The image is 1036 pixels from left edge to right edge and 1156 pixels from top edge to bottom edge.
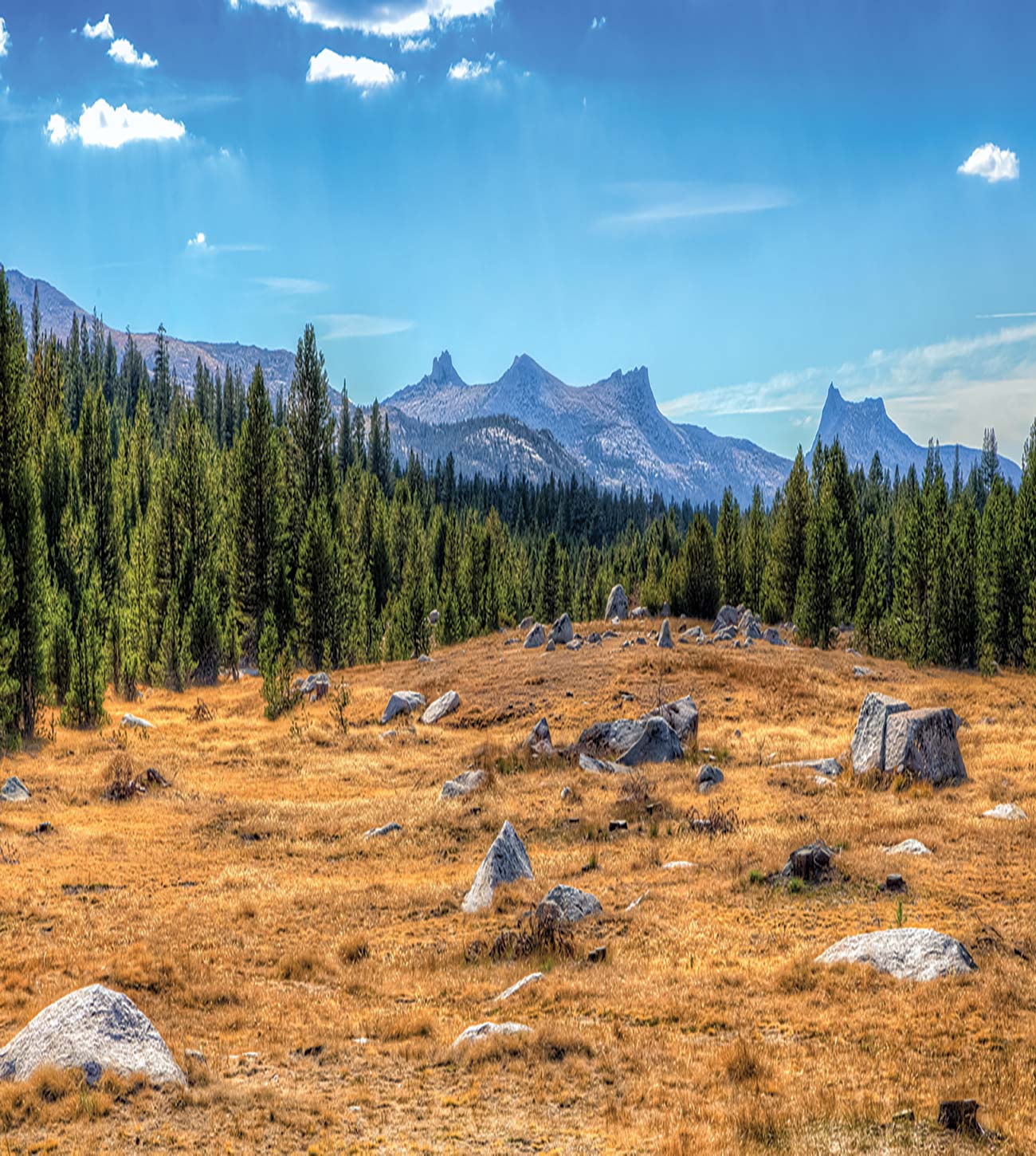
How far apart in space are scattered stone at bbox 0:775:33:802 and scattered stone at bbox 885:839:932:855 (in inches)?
791

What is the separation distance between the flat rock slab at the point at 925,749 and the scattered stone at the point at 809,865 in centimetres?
738

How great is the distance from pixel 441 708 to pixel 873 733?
1749 centimetres

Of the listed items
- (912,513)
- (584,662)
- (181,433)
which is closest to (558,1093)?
(584,662)

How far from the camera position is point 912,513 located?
52.5m

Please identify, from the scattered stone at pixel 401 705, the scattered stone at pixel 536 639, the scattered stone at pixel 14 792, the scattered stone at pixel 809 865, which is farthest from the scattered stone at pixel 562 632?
the scattered stone at pixel 809 865

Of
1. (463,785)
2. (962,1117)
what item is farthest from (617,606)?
(962,1117)

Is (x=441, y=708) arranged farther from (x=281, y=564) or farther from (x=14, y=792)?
(x=281, y=564)

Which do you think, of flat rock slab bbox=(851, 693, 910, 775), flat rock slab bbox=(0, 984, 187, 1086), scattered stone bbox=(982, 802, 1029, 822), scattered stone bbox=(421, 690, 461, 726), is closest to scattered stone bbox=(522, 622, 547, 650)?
scattered stone bbox=(421, 690, 461, 726)

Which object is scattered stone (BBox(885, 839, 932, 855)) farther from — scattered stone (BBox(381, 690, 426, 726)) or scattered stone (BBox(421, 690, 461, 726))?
scattered stone (BBox(381, 690, 426, 726))

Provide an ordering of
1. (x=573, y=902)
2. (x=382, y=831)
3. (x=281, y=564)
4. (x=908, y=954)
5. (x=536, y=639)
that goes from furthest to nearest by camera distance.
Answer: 1. (x=281, y=564)
2. (x=536, y=639)
3. (x=382, y=831)
4. (x=573, y=902)
5. (x=908, y=954)

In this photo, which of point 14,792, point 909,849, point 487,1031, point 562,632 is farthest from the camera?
point 562,632

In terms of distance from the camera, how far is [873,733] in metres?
23.2

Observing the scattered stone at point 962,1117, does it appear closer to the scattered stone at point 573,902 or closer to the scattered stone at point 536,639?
the scattered stone at point 573,902

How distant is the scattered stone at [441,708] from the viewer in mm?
35062
